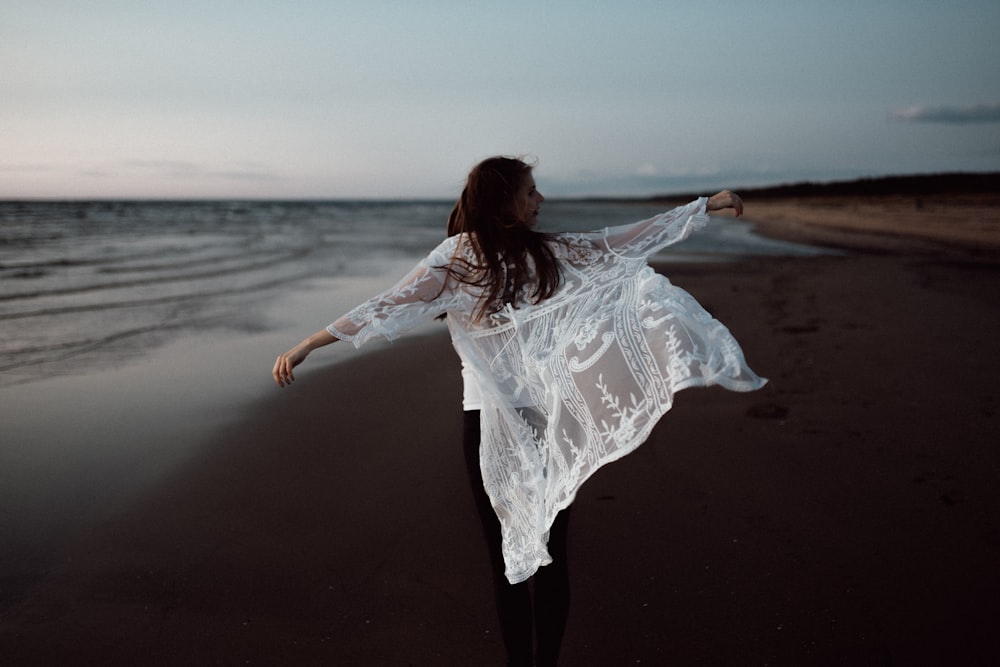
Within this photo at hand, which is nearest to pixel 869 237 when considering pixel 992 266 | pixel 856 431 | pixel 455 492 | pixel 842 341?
pixel 992 266

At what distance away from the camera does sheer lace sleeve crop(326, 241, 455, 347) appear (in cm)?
244

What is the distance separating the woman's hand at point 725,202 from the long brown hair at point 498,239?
61cm

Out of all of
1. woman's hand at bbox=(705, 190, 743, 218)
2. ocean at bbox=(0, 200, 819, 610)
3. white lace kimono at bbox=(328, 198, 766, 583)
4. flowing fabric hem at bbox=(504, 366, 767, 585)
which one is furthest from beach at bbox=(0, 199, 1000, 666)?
woman's hand at bbox=(705, 190, 743, 218)

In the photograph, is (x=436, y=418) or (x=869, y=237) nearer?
(x=436, y=418)

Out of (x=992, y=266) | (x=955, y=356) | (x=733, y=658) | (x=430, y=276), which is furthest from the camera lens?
(x=992, y=266)

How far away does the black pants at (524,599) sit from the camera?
260cm

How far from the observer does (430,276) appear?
245cm

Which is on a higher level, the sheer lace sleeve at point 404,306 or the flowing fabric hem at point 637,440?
the sheer lace sleeve at point 404,306

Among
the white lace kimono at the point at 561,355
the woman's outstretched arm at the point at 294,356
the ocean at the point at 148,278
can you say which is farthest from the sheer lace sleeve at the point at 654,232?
the ocean at the point at 148,278

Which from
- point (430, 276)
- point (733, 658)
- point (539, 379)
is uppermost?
point (430, 276)

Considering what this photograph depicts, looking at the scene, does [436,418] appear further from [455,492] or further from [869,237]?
[869,237]

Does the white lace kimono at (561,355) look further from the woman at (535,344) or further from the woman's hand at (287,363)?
the woman's hand at (287,363)

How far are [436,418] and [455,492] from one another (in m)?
1.29

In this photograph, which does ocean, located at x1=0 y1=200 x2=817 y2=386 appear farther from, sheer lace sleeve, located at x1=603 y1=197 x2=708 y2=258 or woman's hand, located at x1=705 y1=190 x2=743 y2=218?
woman's hand, located at x1=705 y1=190 x2=743 y2=218
